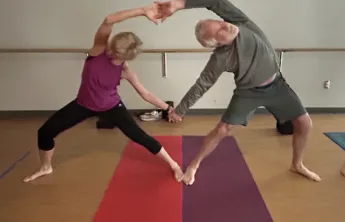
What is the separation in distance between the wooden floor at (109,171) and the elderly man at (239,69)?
17.5 inches

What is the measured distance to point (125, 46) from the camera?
2.87 m

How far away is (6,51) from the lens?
5074 mm

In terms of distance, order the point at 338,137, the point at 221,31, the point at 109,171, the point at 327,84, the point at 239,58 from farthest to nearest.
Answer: the point at 327,84 < the point at 338,137 < the point at 109,171 < the point at 239,58 < the point at 221,31

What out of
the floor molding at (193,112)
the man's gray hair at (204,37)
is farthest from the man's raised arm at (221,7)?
the floor molding at (193,112)

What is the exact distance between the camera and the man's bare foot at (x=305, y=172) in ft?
10.7

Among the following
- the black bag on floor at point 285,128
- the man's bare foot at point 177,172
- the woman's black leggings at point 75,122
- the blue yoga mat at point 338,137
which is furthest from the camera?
the black bag on floor at point 285,128

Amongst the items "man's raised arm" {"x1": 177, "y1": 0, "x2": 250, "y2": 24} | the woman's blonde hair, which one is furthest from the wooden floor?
"man's raised arm" {"x1": 177, "y1": 0, "x2": 250, "y2": 24}

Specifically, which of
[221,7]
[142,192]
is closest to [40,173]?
[142,192]

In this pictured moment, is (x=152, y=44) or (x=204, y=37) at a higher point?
(x=204, y=37)

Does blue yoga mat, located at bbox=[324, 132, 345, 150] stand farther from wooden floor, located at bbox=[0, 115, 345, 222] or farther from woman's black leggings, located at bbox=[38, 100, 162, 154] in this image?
woman's black leggings, located at bbox=[38, 100, 162, 154]

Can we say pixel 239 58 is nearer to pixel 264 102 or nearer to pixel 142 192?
pixel 264 102

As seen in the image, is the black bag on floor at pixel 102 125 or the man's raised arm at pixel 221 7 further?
the black bag on floor at pixel 102 125

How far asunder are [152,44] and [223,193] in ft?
8.72

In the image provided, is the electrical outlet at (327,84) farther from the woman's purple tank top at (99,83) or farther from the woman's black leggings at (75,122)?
the woman's purple tank top at (99,83)
